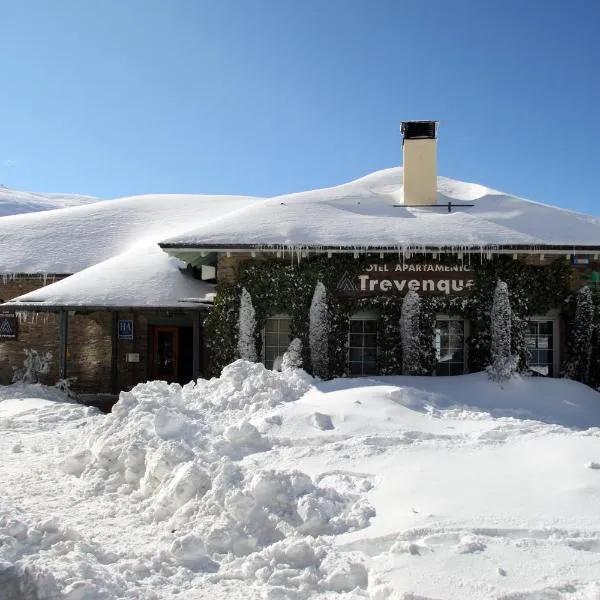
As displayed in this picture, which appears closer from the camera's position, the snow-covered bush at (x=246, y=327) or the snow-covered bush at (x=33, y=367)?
the snow-covered bush at (x=246, y=327)

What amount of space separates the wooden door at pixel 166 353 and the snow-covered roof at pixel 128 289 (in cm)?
191

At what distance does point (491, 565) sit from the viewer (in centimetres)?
337

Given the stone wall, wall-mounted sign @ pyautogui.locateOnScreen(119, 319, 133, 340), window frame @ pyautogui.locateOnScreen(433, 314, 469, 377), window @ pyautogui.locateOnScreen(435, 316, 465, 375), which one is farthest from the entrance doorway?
window frame @ pyautogui.locateOnScreen(433, 314, 469, 377)

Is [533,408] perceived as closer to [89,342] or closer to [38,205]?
[89,342]

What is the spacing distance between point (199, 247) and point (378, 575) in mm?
7905

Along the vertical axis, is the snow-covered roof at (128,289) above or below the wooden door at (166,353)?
above

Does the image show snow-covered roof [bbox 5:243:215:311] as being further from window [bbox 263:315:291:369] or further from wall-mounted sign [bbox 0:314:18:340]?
wall-mounted sign [bbox 0:314:18:340]

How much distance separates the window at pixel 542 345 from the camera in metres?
10.8

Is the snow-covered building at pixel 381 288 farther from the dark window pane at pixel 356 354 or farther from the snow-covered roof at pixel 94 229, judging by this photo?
the snow-covered roof at pixel 94 229

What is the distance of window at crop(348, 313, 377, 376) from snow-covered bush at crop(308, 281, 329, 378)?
67cm

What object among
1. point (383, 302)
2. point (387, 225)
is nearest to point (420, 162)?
point (387, 225)

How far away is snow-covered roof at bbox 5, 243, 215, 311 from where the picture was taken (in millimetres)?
Answer: 11641

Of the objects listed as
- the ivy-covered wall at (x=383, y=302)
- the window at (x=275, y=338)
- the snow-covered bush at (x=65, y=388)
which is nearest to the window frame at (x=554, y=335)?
the ivy-covered wall at (x=383, y=302)

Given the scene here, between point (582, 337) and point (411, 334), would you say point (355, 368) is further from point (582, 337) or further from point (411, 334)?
point (582, 337)
